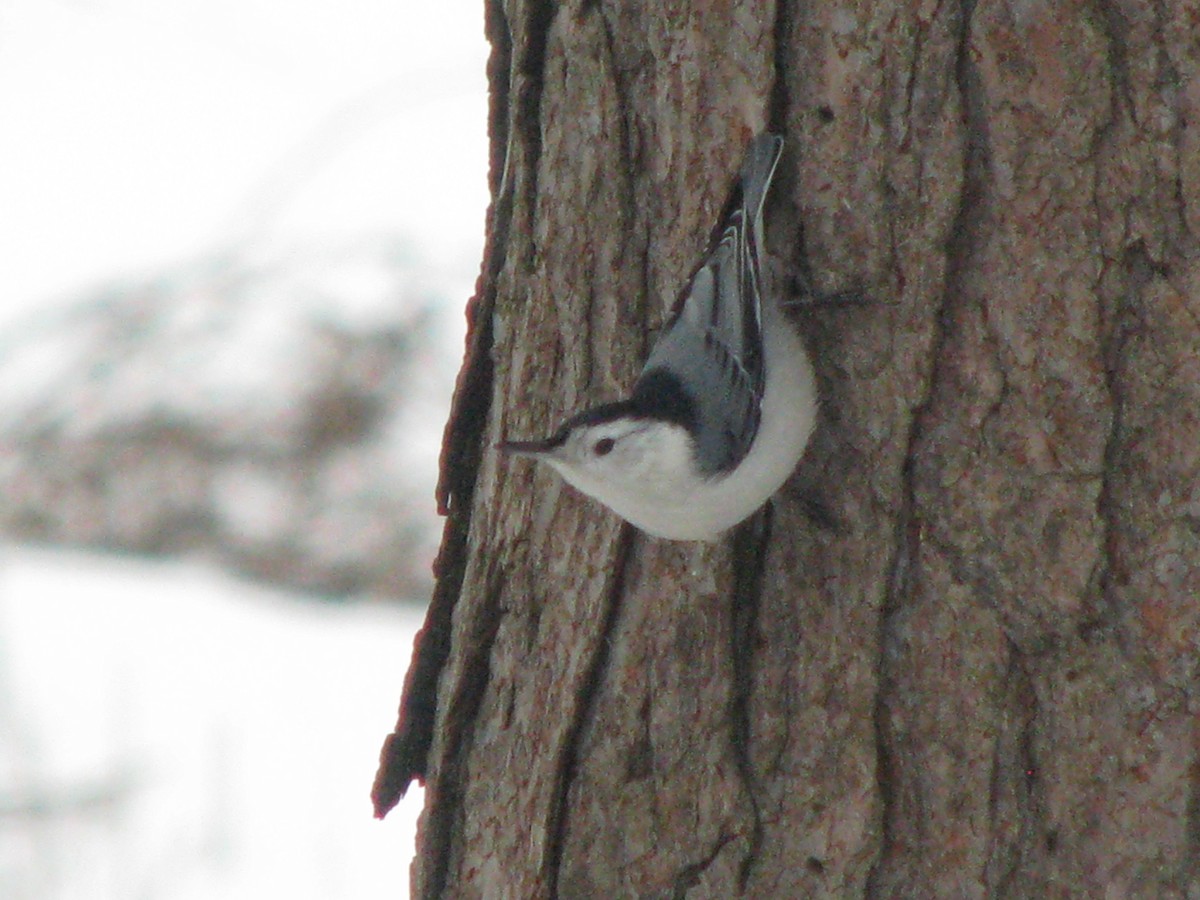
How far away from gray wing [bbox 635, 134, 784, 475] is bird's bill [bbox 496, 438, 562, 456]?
0.47 feet

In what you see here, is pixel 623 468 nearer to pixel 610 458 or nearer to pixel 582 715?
pixel 610 458

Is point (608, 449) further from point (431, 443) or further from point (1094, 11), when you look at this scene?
point (431, 443)

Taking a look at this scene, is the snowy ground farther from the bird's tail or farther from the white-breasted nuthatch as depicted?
the bird's tail

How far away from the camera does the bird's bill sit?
1860mm

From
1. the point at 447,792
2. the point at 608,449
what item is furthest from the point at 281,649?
the point at 608,449

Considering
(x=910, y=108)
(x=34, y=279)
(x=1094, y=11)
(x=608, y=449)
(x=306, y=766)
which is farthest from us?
(x=34, y=279)

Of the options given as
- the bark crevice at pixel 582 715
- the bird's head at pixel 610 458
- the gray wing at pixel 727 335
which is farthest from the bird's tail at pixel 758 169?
the bark crevice at pixel 582 715

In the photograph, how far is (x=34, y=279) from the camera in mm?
5961

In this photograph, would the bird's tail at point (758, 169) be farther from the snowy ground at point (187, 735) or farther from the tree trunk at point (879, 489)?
the snowy ground at point (187, 735)

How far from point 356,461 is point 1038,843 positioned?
147 inches

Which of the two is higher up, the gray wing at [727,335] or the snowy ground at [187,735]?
the gray wing at [727,335]

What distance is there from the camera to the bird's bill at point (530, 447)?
1.86m

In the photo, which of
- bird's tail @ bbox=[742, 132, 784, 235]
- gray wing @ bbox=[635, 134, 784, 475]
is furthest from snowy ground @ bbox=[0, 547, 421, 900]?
bird's tail @ bbox=[742, 132, 784, 235]

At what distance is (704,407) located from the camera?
2.07 m
